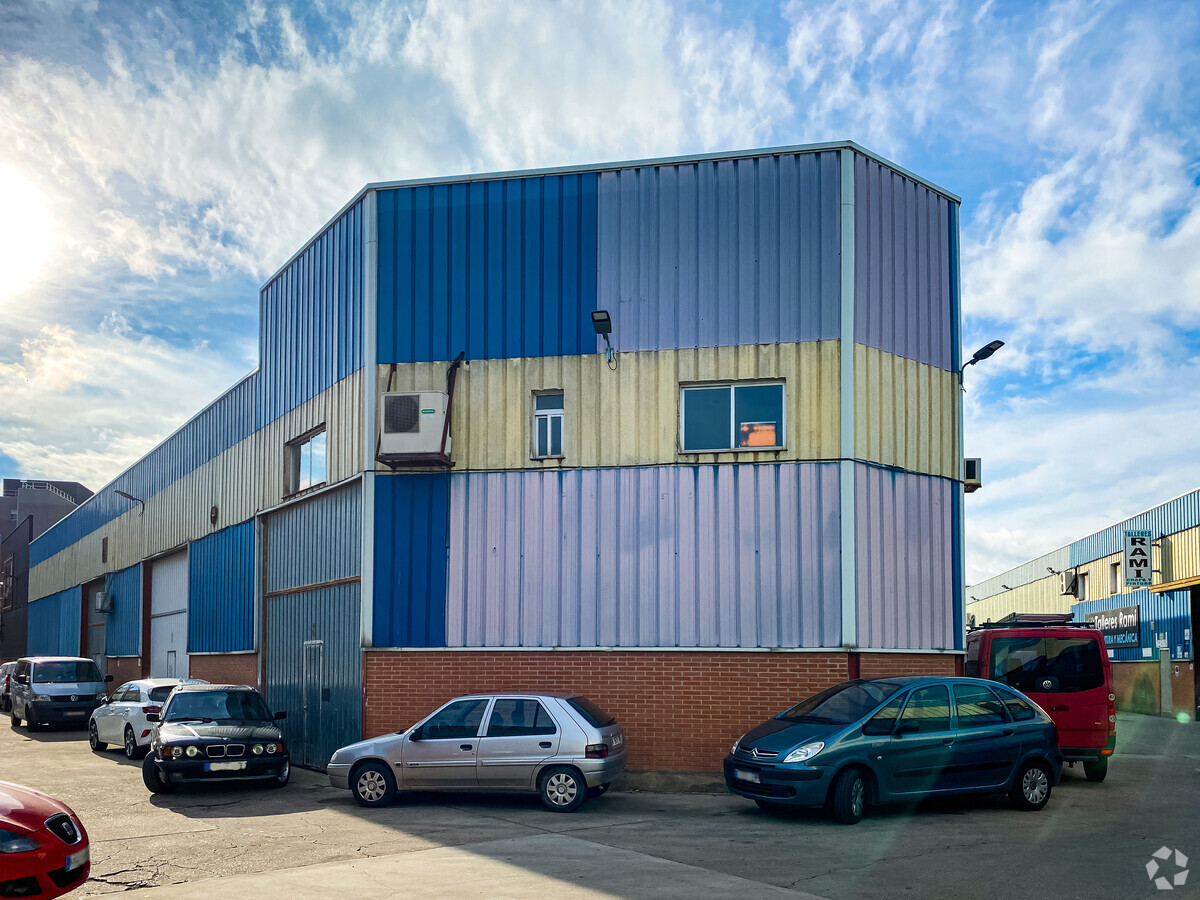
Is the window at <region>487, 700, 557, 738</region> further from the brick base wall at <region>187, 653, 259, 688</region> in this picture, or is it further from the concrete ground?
the brick base wall at <region>187, 653, 259, 688</region>

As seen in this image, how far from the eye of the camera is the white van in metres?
26.1

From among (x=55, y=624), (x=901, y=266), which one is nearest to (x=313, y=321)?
(x=901, y=266)

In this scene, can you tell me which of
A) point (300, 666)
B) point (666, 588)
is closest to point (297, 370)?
point (300, 666)

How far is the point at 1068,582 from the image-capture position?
41.7 meters

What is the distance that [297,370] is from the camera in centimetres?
2019

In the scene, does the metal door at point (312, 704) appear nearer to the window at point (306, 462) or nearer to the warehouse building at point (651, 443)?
the warehouse building at point (651, 443)

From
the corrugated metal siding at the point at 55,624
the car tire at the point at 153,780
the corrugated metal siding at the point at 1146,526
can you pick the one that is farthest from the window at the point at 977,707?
the corrugated metal siding at the point at 55,624

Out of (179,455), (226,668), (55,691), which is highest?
(179,455)

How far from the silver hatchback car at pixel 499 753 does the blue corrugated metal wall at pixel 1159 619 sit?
24.8 metres

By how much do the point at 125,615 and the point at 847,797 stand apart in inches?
1154

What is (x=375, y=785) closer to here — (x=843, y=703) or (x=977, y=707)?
(x=843, y=703)

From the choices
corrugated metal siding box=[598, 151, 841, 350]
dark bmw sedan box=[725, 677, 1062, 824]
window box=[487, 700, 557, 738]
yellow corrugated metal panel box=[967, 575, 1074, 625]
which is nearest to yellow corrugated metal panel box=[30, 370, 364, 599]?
corrugated metal siding box=[598, 151, 841, 350]

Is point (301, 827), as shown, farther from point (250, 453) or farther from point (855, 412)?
point (250, 453)

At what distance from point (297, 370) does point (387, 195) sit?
453 centimetres
